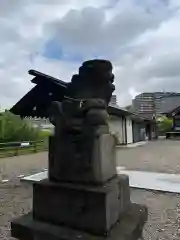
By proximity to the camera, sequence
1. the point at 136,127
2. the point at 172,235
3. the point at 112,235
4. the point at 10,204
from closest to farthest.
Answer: the point at 112,235
the point at 172,235
the point at 10,204
the point at 136,127

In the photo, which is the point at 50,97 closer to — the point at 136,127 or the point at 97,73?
the point at 97,73

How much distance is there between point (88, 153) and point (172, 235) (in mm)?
2448

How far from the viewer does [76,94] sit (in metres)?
2.22

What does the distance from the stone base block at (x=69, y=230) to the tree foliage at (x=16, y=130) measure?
58.5ft

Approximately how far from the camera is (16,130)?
19922 millimetres

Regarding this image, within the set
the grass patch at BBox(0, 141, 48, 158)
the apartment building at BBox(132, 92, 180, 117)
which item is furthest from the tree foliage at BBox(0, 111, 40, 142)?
the apartment building at BBox(132, 92, 180, 117)

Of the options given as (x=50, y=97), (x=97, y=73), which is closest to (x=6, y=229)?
(x=50, y=97)

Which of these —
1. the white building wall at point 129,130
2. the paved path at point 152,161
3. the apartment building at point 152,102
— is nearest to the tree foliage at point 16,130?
the white building wall at point 129,130

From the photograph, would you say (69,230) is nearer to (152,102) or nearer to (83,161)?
(83,161)

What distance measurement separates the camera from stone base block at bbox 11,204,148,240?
1.87 meters

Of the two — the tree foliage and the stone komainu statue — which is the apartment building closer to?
the tree foliage

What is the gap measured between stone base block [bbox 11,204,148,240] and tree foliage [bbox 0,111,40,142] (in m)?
17.8

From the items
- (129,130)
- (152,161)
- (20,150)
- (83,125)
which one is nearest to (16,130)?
(20,150)

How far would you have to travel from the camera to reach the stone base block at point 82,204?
6.03 ft
